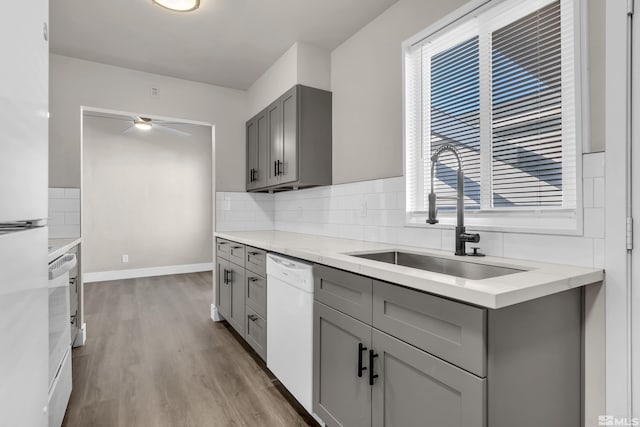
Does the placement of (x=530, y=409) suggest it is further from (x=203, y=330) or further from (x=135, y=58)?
(x=135, y=58)

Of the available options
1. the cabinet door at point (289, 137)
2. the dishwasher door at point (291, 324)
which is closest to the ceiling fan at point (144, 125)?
the cabinet door at point (289, 137)

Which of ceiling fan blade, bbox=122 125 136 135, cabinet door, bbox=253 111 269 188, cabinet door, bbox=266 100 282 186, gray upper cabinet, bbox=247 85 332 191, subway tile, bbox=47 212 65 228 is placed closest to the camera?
gray upper cabinet, bbox=247 85 332 191

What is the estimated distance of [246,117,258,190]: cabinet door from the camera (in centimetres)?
350

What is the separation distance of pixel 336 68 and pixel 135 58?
6.10ft

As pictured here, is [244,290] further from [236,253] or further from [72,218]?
[72,218]

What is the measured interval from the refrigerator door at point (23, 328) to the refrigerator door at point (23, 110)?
82mm

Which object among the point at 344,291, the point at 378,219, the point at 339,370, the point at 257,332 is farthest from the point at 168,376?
the point at 378,219

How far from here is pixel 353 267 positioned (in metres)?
1.43

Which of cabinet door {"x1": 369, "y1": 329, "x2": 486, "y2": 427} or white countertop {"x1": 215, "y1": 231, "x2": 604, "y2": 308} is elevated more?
white countertop {"x1": 215, "y1": 231, "x2": 604, "y2": 308}

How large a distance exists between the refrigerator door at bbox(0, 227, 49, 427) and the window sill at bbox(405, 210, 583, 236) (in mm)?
1770

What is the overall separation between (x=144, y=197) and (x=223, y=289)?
3192mm

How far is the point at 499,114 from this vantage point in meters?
1.67

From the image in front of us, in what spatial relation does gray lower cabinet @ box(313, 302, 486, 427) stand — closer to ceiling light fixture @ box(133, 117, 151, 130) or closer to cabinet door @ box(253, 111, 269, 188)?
cabinet door @ box(253, 111, 269, 188)

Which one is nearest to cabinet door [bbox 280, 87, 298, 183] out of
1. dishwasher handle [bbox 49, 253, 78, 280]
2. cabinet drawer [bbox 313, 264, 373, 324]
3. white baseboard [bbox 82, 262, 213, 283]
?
cabinet drawer [bbox 313, 264, 373, 324]
